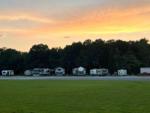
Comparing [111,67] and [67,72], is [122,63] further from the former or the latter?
[67,72]

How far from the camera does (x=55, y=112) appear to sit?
904 inches

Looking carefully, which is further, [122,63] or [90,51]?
[90,51]

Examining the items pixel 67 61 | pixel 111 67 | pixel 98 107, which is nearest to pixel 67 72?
pixel 67 61

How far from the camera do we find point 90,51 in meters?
194

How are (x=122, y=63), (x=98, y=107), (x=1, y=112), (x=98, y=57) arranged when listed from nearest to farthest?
(x=1, y=112), (x=98, y=107), (x=122, y=63), (x=98, y=57)

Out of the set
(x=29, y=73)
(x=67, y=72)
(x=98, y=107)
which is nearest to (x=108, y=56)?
(x=67, y=72)

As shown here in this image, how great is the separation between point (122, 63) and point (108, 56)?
1025 centimetres

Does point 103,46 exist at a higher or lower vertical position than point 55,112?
higher

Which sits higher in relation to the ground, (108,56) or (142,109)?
(108,56)

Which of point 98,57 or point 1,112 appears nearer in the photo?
point 1,112

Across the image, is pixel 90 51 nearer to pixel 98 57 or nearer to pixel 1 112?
pixel 98 57

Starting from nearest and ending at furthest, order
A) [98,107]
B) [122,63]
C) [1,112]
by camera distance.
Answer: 1. [1,112]
2. [98,107]
3. [122,63]

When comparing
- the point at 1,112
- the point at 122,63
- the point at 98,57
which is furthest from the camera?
the point at 98,57

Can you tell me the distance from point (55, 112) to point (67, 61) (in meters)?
173
